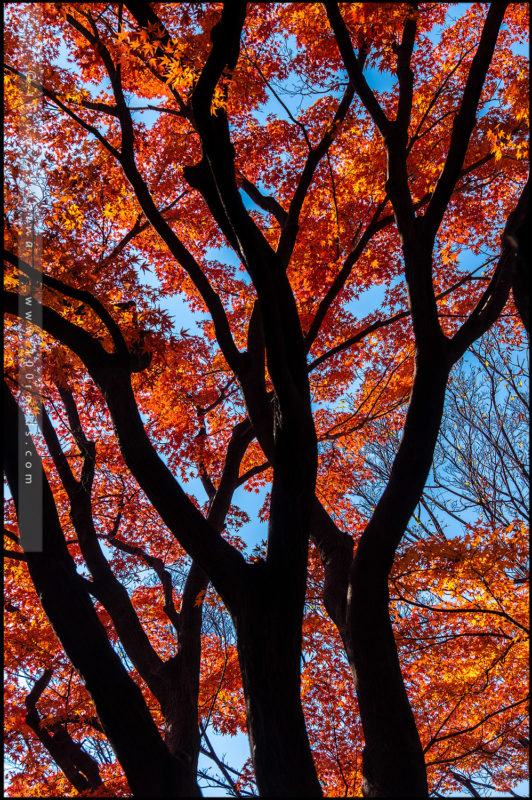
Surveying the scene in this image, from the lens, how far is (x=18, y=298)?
4.07 m

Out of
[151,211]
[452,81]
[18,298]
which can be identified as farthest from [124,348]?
[452,81]

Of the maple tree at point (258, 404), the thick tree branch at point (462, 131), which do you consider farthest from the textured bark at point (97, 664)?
the thick tree branch at point (462, 131)

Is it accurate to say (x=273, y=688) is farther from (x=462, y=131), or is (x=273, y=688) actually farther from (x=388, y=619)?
(x=462, y=131)

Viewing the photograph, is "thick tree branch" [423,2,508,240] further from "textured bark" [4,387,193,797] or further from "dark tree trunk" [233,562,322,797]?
"textured bark" [4,387,193,797]

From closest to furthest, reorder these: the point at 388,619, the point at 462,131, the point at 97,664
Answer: the point at 97,664 → the point at 388,619 → the point at 462,131

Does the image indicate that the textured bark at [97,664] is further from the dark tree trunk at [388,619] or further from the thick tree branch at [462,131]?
the thick tree branch at [462,131]

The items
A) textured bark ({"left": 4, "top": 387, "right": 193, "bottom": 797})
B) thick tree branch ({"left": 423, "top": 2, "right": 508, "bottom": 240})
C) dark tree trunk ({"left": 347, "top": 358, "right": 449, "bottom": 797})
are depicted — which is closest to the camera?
textured bark ({"left": 4, "top": 387, "right": 193, "bottom": 797})

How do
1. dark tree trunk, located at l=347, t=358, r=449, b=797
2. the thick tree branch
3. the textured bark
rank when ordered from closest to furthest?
the textured bark → dark tree trunk, located at l=347, t=358, r=449, b=797 → the thick tree branch

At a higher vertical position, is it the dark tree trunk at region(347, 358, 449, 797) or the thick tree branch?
the thick tree branch

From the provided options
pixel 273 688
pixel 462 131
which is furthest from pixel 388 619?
pixel 462 131

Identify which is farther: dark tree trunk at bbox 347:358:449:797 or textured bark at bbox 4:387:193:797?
dark tree trunk at bbox 347:358:449:797

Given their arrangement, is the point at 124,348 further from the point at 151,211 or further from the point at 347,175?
the point at 347,175

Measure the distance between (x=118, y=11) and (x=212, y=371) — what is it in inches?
207

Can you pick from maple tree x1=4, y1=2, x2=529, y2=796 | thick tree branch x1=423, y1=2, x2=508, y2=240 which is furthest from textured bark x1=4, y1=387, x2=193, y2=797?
thick tree branch x1=423, y1=2, x2=508, y2=240
